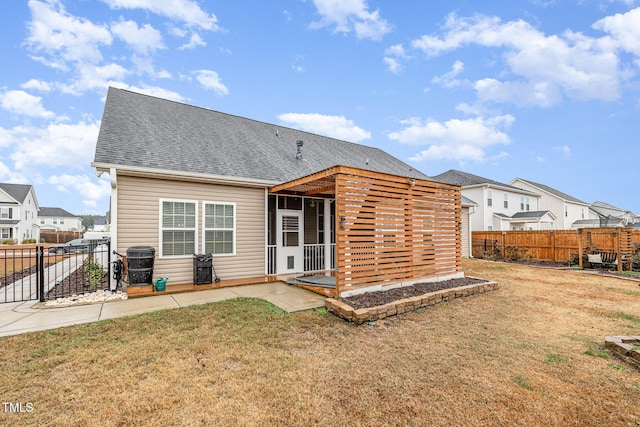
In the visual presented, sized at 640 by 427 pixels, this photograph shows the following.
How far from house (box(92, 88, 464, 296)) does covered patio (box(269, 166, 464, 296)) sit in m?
0.03

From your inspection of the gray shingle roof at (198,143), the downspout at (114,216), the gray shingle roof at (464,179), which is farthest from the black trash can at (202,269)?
the gray shingle roof at (464,179)

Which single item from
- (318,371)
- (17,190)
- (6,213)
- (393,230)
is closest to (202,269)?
(393,230)

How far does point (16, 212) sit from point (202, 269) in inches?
1545

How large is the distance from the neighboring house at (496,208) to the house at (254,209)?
1597cm

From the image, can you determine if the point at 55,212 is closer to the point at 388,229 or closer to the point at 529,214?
the point at 388,229

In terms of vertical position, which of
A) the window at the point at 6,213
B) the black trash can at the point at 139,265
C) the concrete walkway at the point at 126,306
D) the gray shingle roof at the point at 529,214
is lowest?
the concrete walkway at the point at 126,306

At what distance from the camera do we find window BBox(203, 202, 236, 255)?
7.63 m

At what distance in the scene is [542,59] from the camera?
40.6 feet

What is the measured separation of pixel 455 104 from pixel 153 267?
18.7m

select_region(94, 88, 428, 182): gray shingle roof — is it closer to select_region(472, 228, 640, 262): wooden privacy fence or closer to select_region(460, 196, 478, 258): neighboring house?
select_region(460, 196, 478, 258): neighboring house

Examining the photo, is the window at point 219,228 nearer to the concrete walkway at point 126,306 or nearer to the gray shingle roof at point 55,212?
the concrete walkway at point 126,306

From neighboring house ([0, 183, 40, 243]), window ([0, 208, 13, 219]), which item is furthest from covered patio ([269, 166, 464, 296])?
window ([0, 208, 13, 219])

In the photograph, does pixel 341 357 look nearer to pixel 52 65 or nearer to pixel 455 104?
pixel 52 65

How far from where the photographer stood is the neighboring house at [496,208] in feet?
71.5
